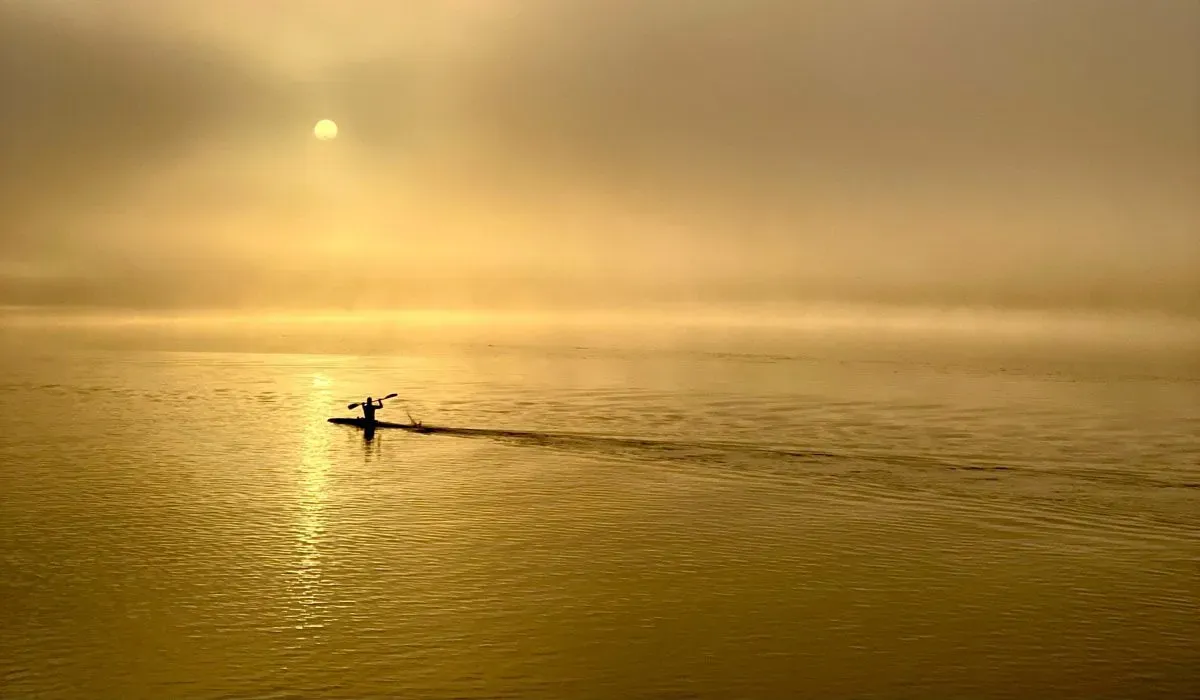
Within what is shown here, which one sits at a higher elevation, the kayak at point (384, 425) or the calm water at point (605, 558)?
the kayak at point (384, 425)

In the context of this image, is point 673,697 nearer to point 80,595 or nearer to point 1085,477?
point 80,595

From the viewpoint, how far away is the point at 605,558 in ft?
127

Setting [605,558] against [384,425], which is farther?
[384,425]

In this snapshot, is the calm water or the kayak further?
the kayak

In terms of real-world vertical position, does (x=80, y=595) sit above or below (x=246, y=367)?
below

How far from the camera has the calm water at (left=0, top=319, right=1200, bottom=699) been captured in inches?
1097

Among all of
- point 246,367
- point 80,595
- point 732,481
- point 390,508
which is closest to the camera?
point 80,595

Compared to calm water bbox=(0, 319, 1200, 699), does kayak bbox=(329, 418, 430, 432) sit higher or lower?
higher

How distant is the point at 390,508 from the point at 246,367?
121 metres

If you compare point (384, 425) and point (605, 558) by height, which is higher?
point (384, 425)

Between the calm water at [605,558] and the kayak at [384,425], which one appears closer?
the calm water at [605,558]

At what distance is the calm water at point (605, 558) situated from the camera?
2786 centimetres

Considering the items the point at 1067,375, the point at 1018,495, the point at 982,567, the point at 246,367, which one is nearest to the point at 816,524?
the point at 982,567

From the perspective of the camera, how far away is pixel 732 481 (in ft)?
174
